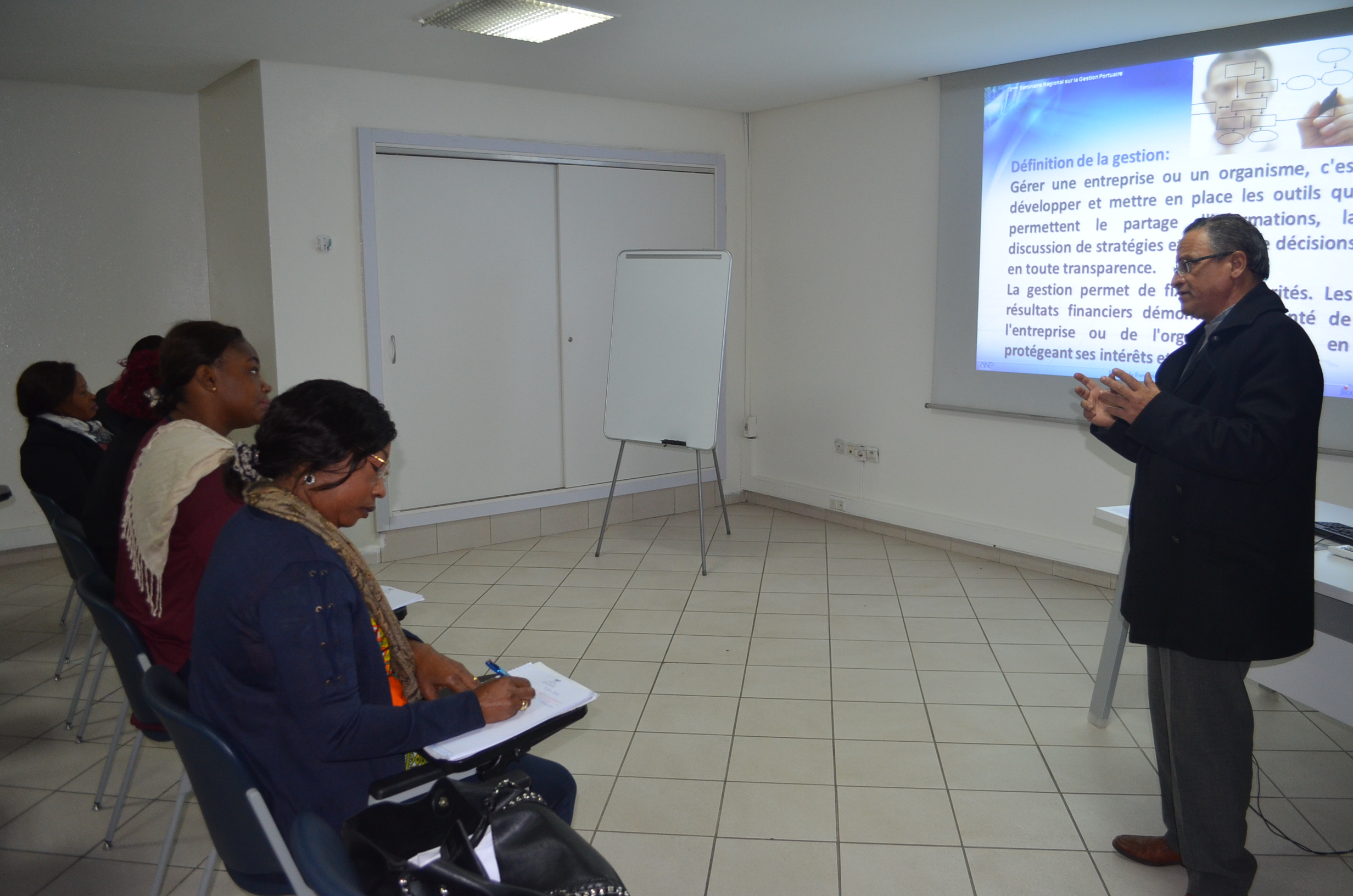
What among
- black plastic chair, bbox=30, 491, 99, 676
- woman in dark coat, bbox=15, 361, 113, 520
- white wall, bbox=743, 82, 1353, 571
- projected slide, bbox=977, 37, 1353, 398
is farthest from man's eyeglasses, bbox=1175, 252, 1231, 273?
woman in dark coat, bbox=15, 361, 113, 520

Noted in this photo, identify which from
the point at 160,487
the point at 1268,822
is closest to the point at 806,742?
the point at 1268,822

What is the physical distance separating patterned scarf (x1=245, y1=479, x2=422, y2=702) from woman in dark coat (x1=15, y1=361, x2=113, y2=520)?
198cm

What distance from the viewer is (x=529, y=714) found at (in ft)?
5.30

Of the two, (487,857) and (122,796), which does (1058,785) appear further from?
(122,796)

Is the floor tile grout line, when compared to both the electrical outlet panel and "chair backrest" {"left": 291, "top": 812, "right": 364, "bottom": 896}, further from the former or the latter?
the electrical outlet panel

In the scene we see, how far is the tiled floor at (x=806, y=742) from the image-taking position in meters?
2.29

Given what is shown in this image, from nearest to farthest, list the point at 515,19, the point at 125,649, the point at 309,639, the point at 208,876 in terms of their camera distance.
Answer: the point at 309,639 < the point at 208,876 < the point at 125,649 < the point at 515,19

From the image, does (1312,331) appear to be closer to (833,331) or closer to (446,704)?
(833,331)

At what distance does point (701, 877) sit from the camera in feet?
7.32

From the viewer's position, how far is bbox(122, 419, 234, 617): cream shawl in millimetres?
2045

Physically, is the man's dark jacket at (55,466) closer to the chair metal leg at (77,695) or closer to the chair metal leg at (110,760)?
the chair metal leg at (77,695)

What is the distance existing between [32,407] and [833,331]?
13.5 ft

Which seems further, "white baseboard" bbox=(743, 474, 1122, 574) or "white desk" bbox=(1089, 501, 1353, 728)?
"white baseboard" bbox=(743, 474, 1122, 574)

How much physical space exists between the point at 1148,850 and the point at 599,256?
13.8 feet
